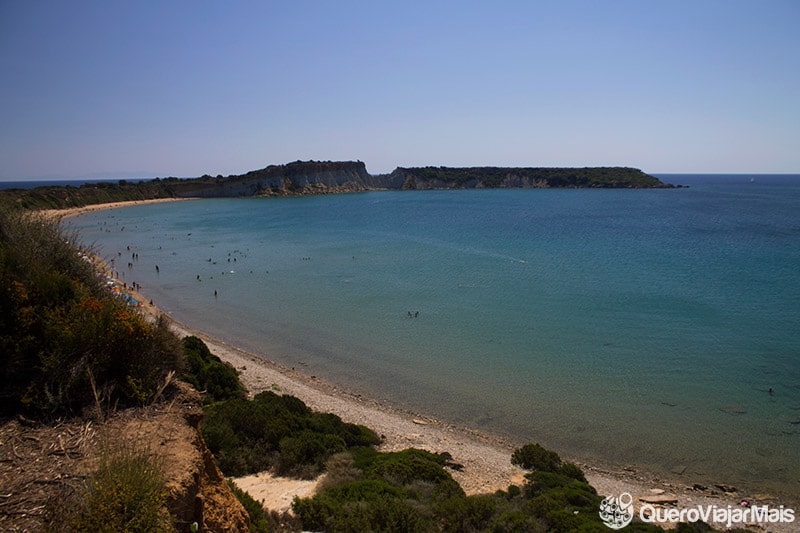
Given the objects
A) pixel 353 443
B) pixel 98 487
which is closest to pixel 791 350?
pixel 353 443

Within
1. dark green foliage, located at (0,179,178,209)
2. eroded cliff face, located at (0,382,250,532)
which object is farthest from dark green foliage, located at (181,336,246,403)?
dark green foliage, located at (0,179,178,209)

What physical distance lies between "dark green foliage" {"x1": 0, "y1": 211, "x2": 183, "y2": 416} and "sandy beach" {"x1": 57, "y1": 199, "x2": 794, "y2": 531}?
3452 mm

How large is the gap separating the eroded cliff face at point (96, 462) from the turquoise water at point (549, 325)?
10.5 metres

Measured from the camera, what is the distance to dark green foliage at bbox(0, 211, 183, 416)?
5.74m

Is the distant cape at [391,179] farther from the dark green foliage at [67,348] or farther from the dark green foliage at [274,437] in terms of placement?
the dark green foliage at [67,348]

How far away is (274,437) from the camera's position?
35.3ft

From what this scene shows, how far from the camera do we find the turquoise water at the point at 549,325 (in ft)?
47.0

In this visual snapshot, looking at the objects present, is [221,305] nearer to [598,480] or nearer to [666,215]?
[598,480]

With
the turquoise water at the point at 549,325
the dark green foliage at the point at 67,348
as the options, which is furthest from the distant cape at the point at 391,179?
the dark green foliage at the point at 67,348

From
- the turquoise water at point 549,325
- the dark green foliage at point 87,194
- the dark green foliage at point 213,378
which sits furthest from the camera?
the dark green foliage at point 87,194

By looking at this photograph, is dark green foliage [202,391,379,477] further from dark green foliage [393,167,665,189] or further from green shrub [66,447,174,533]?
dark green foliage [393,167,665,189]

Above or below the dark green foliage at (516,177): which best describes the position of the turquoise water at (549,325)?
below

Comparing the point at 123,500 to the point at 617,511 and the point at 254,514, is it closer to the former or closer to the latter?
the point at 254,514

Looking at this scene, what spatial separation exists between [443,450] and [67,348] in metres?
9.33
